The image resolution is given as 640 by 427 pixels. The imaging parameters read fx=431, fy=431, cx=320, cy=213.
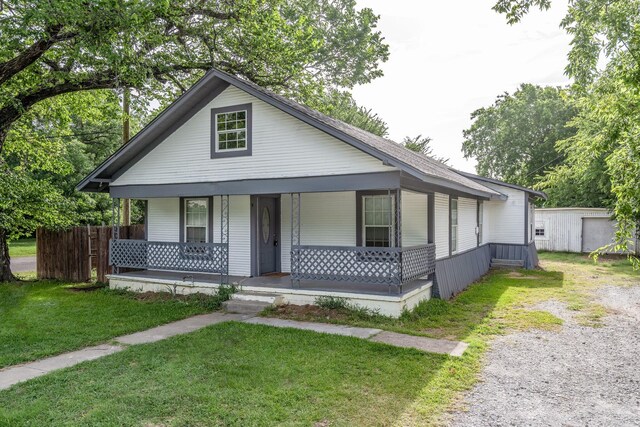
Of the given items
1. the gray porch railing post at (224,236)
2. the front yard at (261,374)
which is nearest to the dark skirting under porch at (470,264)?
the front yard at (261,374)

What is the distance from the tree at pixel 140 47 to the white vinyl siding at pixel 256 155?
241cm

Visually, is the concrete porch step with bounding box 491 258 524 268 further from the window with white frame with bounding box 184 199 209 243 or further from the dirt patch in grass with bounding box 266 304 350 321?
the window with white frame with bounding box 184 199 209 243

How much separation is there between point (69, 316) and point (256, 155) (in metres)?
5.55

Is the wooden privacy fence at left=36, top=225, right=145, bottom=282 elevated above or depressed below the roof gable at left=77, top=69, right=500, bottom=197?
below

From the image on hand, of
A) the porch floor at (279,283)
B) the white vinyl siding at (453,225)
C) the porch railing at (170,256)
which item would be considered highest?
the white vinyl siding at (453,225)

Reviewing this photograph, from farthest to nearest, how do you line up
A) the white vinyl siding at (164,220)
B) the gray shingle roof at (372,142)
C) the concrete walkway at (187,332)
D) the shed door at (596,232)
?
the shed door at (596,232) → the white vinyl siding at (164,220) → the gray shingle roof at (372,142) → the concrete walkway at (187,332)

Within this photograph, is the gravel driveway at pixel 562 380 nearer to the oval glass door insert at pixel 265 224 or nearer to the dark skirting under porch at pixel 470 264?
the dark skirting under porch at pixel 470 264

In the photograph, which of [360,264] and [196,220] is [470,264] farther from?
[196,220]

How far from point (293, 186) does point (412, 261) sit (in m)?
3.23

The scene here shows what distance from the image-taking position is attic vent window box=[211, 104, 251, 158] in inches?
436

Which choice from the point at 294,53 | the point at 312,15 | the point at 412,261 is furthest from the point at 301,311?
the point at 312,15

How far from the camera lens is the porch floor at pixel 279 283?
9.73 metres

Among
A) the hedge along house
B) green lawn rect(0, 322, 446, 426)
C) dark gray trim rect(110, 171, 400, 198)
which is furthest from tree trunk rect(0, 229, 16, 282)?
green lawn rect(0, 322, 446, 426)

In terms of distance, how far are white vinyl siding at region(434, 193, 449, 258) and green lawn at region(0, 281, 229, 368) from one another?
6082 mm
